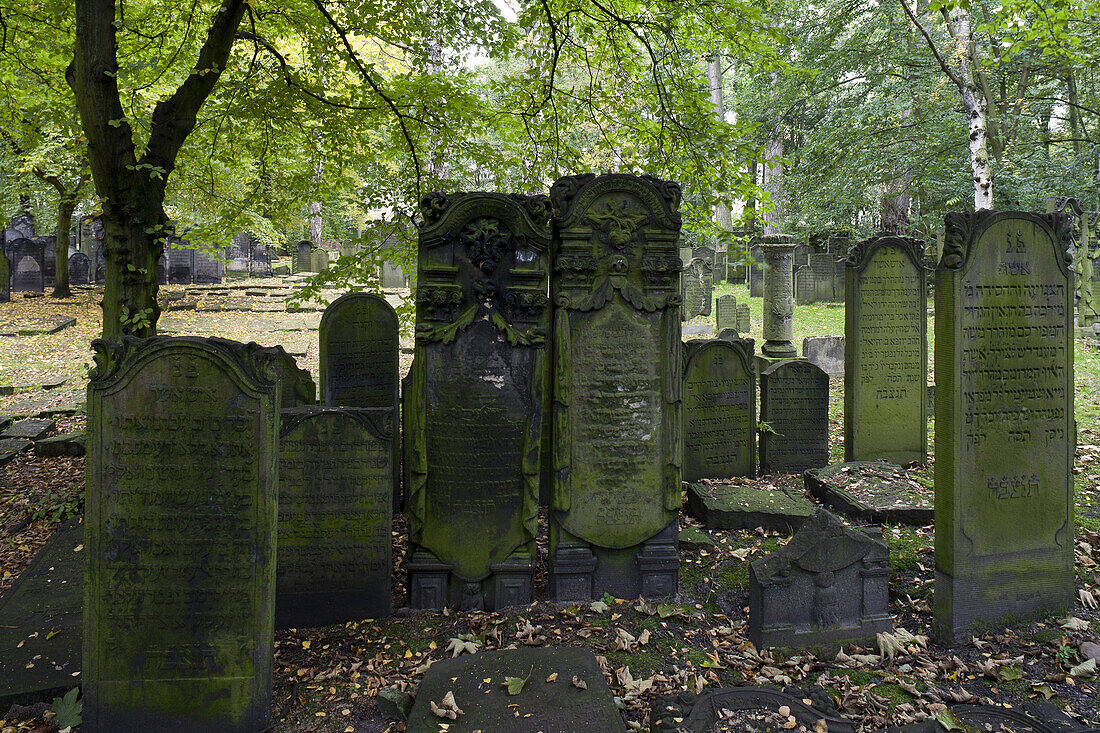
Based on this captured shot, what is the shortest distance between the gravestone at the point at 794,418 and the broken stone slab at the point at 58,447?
25.5 feet

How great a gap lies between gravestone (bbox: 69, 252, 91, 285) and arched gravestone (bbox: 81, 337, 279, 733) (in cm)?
2314

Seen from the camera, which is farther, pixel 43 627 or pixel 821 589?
pixel 43 627

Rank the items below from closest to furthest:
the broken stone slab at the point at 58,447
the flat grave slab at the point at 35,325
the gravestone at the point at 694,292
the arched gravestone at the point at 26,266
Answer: the broken stone slab at the point at 58,447, the flat grave slab at the point at 35,325, the gravestone at the point at 694,292, the arched gravestone at the point at 26,266

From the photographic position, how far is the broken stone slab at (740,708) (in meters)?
3.17

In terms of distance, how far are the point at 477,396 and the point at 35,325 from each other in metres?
14.8

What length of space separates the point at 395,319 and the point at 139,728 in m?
4.29

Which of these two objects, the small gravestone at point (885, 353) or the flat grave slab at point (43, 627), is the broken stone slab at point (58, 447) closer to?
the flat grave slab at point (43, 627)

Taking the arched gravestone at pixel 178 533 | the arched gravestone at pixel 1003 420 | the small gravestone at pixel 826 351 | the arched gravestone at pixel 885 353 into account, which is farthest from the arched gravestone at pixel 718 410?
the small gravestone at pixel 826 351

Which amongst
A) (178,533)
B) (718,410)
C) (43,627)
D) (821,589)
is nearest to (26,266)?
(43,627)

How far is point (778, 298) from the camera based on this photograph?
41.5ft

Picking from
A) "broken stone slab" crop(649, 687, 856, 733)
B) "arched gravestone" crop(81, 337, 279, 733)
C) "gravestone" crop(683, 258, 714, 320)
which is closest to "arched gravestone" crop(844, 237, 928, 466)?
"broken stone slab" crop(649, 687, 856, 733)

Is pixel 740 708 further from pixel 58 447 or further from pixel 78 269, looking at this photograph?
pixel 78 269

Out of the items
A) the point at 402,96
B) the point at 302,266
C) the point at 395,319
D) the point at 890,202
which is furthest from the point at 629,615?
the point at 302,266

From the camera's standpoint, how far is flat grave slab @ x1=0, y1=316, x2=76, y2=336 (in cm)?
1440
